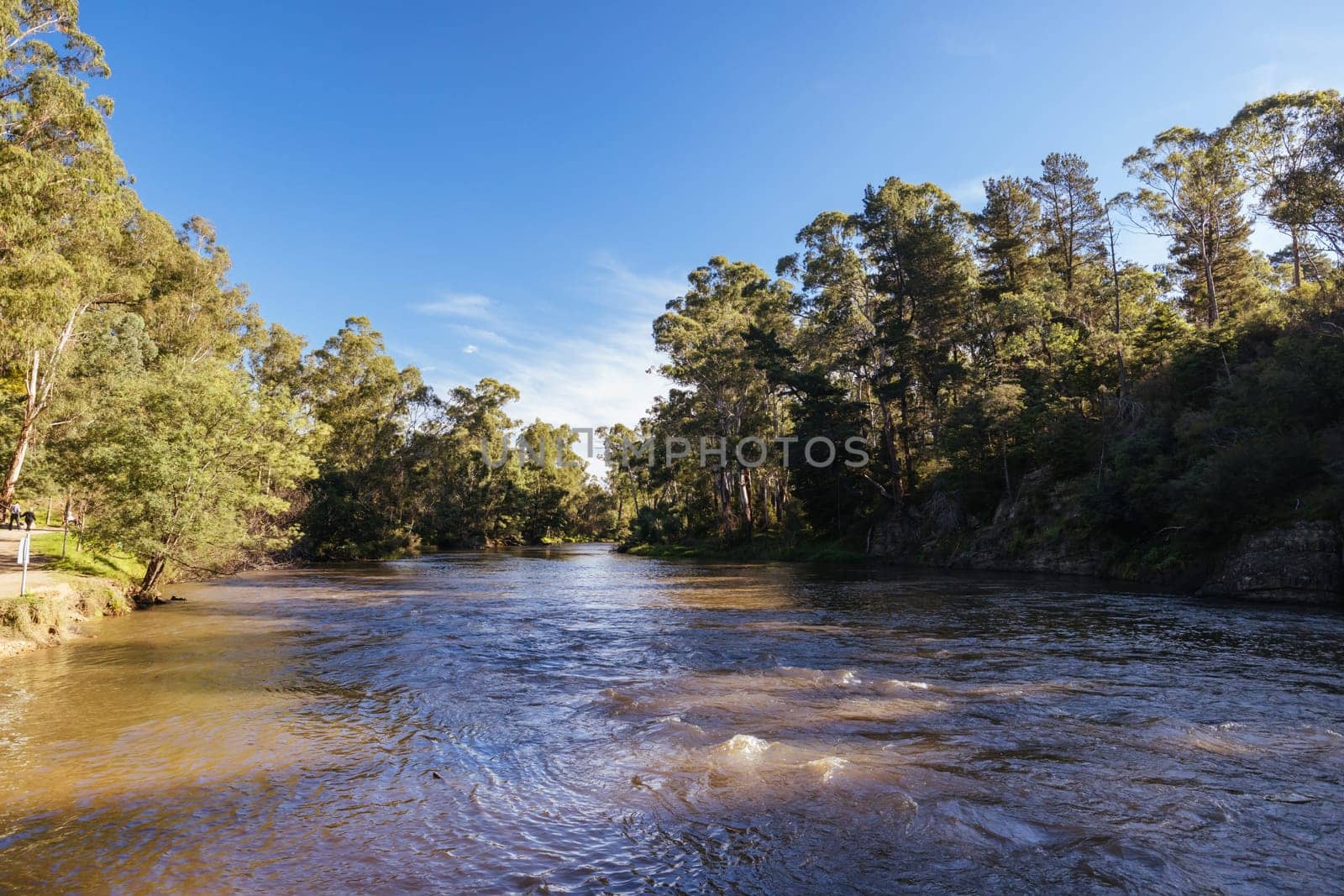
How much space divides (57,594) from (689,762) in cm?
1634

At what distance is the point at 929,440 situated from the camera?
128 feet

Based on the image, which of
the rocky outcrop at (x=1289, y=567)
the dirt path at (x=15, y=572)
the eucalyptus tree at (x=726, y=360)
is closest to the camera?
the dirt path at (x=15, y=572)

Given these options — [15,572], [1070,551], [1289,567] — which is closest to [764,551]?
[1070,551]

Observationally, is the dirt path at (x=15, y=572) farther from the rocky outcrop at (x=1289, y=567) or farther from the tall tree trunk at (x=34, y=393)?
the rocky outcrop at (x=1289, y=567)

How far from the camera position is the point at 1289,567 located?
16703mm

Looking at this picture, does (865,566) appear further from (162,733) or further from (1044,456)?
(162,733)

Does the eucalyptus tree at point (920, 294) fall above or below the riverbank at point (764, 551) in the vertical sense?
above

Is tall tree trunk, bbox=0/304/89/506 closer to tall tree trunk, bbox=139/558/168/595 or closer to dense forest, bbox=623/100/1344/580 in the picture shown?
tall tree trunk, bbox=139/558/168/595

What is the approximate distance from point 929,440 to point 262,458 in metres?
33.3

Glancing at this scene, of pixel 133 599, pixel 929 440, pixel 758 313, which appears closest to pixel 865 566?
pixel 929 440

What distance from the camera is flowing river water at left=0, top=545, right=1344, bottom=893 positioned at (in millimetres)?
4477

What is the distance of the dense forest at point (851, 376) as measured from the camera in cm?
1769

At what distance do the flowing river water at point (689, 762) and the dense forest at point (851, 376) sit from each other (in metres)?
6.88

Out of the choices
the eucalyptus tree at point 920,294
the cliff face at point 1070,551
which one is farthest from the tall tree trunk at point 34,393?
the eucalyptus tree at point 920,294
